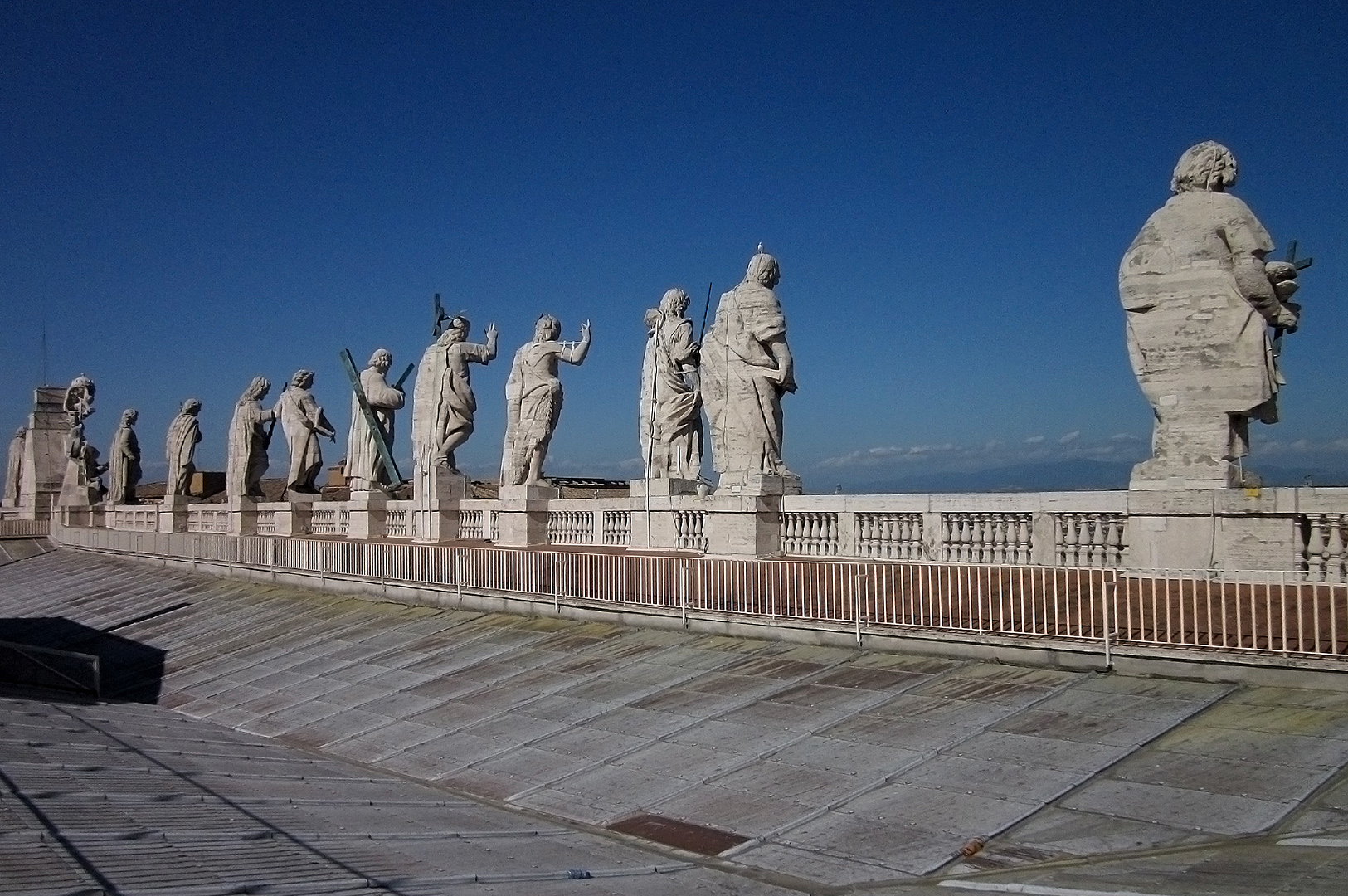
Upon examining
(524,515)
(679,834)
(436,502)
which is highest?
(436,502)

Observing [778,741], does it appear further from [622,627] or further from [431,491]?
[431,491]

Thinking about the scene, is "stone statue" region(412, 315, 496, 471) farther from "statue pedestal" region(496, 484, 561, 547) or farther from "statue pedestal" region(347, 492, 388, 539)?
"statue pedestal" region(496, 484, 561, 547)

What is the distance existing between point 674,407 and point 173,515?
18.1m

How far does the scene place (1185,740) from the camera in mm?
7008

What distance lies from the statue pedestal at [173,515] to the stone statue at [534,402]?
46.2 feet

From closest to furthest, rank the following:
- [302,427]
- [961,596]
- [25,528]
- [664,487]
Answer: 1. [961,596]
2. [664,487]
3. [302,427]
4. [25,528]

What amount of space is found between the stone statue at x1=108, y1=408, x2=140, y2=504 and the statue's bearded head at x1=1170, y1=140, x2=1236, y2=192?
1278 inches

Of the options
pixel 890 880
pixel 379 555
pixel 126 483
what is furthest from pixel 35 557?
pixel 890 880

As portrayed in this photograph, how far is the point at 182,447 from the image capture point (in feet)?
103

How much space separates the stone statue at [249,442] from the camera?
27969 mm

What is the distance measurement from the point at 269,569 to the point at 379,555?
451 cm

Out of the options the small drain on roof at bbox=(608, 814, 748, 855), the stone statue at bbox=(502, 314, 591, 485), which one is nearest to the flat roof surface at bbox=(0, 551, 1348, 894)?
the small drain on roof at bbox=(608, 814, 748, 855)

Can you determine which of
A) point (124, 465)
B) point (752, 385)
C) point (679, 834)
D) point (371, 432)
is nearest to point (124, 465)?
point (124, 465)

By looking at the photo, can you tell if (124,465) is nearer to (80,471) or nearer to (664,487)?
(80,471)
